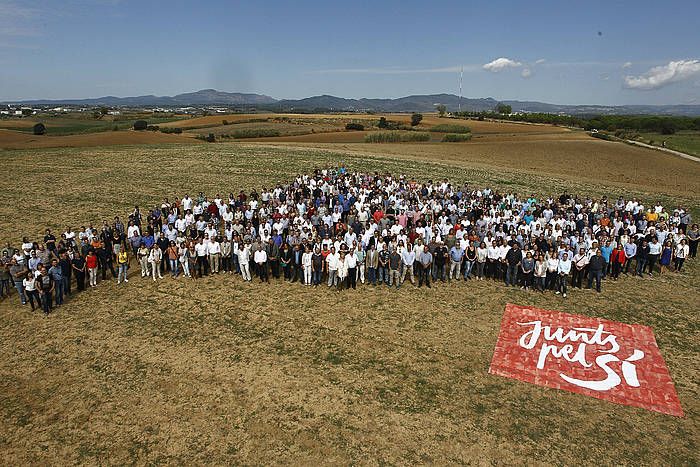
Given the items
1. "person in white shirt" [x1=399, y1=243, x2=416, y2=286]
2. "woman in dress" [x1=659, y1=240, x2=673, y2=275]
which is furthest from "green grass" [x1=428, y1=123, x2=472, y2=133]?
"person in white shirt" [x1=399, y1=243, x2=416, y2=286]

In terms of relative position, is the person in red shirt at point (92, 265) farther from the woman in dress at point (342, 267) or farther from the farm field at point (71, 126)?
the farm field at point (71, 126)

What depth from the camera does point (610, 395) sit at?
9.20m

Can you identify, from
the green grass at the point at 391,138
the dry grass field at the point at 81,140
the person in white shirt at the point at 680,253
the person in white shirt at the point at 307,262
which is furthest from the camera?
the green grass at the point at 391,138

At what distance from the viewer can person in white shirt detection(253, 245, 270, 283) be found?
14.1m

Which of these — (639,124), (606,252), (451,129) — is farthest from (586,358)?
(639,124)

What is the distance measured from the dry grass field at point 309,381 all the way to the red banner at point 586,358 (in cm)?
32

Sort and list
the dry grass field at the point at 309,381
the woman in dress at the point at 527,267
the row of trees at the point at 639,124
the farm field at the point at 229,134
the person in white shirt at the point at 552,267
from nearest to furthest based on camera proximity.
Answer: the dry grass field at the point at 309,381
the person in white shirt at the point at 552,267
the woman in dress at the point at 527,267
the farm field at the point at 229,134
the row of trees at the point at 639,124

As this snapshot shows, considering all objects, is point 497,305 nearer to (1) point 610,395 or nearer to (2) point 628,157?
(1) point 610,395

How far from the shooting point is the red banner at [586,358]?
30.6 ft

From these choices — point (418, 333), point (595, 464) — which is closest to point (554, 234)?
point (418, 333)

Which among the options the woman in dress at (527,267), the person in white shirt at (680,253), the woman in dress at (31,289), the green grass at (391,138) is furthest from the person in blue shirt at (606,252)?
the green grass at (391,138)

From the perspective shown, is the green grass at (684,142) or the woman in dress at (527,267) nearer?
the woman in dress at (527,267)

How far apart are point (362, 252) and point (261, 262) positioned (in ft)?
10.8

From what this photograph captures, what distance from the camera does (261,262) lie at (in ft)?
46.7
